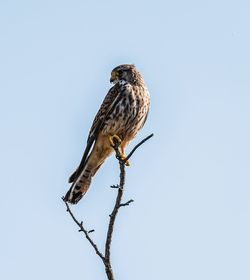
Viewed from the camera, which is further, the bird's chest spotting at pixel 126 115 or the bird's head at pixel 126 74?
the bird's head at pixel 126 74

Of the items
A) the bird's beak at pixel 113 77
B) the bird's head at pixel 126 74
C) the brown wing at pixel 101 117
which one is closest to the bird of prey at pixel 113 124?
the brown wing at pixel 101 117

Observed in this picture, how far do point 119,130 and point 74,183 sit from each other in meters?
0.90

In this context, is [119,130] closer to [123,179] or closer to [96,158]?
[96,158]

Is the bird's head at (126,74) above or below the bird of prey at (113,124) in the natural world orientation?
above

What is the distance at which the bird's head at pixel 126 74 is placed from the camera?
8.52 metres

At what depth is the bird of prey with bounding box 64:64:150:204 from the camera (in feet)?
25.9

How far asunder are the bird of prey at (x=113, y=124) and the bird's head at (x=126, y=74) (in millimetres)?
190

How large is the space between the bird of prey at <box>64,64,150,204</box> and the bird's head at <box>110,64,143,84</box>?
190 millimetres

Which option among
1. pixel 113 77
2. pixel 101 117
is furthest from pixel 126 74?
pixel 101 117

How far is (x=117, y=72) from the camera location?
876 cm

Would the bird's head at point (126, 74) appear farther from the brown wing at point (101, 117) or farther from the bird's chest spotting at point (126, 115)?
the bird's chest spotting at point (126, 115)

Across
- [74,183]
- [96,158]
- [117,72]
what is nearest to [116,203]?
[74,183]

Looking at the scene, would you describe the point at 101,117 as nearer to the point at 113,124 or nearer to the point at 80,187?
the point at 113,124

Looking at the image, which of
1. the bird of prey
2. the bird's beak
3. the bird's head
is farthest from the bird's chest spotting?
the bird's beak
